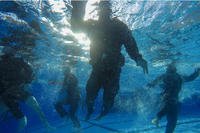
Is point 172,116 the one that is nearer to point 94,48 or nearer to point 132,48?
point 132,48

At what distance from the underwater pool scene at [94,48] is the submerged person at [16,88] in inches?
1.5

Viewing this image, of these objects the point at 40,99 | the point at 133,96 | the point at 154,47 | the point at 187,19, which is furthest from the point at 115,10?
the point at 133,96

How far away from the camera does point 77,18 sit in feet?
17.5

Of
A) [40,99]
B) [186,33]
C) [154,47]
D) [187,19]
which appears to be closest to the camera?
[187,19]

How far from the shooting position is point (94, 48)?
5973 millimetres

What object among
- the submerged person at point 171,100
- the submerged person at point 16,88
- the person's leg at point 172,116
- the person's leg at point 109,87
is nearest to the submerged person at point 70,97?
the submerged person at point 16,88

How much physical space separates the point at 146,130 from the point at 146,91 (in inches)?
655

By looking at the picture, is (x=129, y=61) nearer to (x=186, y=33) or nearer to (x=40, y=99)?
(x=186, y=33)

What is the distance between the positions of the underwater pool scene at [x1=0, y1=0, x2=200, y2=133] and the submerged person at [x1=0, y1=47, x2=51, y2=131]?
0.12ft

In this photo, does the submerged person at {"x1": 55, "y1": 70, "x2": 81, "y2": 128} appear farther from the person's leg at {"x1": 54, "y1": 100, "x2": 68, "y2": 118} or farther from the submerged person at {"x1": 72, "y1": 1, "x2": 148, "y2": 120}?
the submerged person at {"x1": 72, "y1": 1, "x2": 148, "y2": 120}

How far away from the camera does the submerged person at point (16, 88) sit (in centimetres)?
973

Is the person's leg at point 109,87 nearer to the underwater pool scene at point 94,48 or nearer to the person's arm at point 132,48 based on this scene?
the underwater pool scene at point 94,48


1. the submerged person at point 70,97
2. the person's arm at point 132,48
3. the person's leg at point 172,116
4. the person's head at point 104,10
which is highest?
the person's head at point 104,10

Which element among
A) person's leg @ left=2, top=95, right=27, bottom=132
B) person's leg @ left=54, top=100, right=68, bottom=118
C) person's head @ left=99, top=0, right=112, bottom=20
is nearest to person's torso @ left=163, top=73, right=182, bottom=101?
person's leg @ left=54, top=100, right=68, bottom=118
